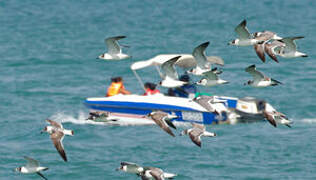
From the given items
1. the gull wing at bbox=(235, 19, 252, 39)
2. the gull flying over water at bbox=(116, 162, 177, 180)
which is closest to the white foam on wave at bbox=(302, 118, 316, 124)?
the gull wing at bbox=(235, 19, 252, 39)

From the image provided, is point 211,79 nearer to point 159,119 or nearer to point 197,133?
point 197,133

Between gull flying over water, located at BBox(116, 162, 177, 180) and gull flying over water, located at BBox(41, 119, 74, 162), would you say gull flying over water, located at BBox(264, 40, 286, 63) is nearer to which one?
gull flying over water, located at BBox(116, 162, 177, 180)

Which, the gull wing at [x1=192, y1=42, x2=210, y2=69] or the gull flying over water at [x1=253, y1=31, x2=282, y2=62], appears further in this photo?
the gull wing at [x1=192, y1=42, x2=210, y2=69]

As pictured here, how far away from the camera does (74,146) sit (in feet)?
115

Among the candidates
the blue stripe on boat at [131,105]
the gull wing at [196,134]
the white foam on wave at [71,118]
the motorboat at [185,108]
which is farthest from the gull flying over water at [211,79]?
the white foam on wave at [71,118]

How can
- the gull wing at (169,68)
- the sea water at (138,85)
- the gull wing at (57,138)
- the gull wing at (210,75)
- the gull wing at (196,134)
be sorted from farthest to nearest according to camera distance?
the sea water at (138,85)
the gull wing at (169,68)
the gull wing at (210,75)
the gull wing at (196,134)
the gull wing at (57,138)

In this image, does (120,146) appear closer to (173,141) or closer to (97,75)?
(173,141)

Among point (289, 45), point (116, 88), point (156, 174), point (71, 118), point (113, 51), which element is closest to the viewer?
point (156, 174)

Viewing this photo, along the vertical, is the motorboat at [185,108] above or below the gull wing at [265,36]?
below

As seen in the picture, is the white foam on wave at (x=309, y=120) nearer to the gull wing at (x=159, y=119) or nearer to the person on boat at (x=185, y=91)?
the person on boat at (x=185, y=91)

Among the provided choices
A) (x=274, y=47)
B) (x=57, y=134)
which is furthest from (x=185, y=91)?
(x=57, y=134)

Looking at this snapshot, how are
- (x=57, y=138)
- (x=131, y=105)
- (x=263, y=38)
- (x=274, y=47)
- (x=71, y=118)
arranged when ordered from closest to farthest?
(x=57, y=138), (x=263, y=38), (x=274, y=47), (x=131, y=105), (x=71, y=118)

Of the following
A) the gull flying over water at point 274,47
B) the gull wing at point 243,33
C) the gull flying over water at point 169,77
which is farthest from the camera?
the gull flying over water at point 169,77

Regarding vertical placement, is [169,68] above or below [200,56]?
below
